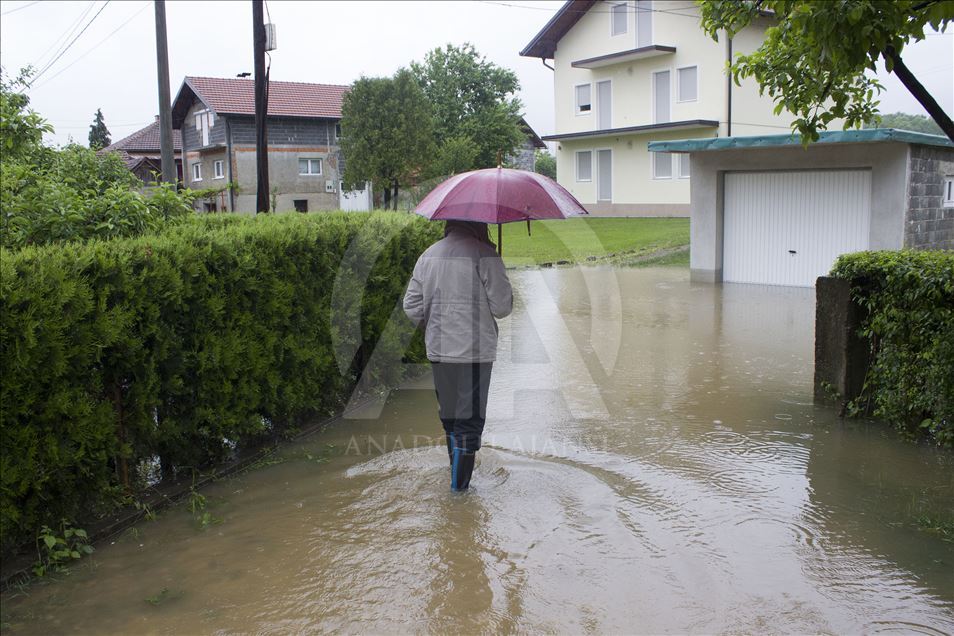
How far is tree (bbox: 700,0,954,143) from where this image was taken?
164 inches

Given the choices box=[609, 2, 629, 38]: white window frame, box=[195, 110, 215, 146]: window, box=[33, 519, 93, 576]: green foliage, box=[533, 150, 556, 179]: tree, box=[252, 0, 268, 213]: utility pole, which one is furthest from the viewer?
box=[533, 150, 556, 179]: tree

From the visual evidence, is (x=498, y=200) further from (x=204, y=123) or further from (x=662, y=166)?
(x=204, y=123)

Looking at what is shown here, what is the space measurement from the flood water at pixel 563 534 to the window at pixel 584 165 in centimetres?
3296

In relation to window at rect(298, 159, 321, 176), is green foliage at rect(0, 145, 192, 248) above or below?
below

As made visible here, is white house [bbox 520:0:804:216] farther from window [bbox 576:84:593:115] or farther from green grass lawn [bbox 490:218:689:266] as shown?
green grass lawn [bbox 490:218:689:266]

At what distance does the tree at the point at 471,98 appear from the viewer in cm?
5153

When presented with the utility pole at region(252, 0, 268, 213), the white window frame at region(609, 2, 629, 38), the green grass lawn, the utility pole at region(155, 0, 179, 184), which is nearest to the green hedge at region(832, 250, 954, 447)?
the utility pole at region(252, 0, 268, 213)

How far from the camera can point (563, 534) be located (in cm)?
508

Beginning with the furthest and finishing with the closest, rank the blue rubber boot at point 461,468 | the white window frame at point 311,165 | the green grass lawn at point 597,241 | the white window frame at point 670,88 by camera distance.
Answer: the white window frame at point 311,165 < the white window frame at point 670,88 < the green grass lawn at point 597,241 < the blue rubber boot at point 461,468

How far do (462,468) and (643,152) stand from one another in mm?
34071

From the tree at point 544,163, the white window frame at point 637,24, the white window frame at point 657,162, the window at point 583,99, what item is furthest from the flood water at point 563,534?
the tree at point 544,163

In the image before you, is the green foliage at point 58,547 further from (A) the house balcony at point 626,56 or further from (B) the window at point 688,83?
(A) the house balcony at point 626,56

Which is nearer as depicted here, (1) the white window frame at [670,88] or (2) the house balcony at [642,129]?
(2) the house balcony at [642,129]

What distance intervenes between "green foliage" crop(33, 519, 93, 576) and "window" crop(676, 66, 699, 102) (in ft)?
113
